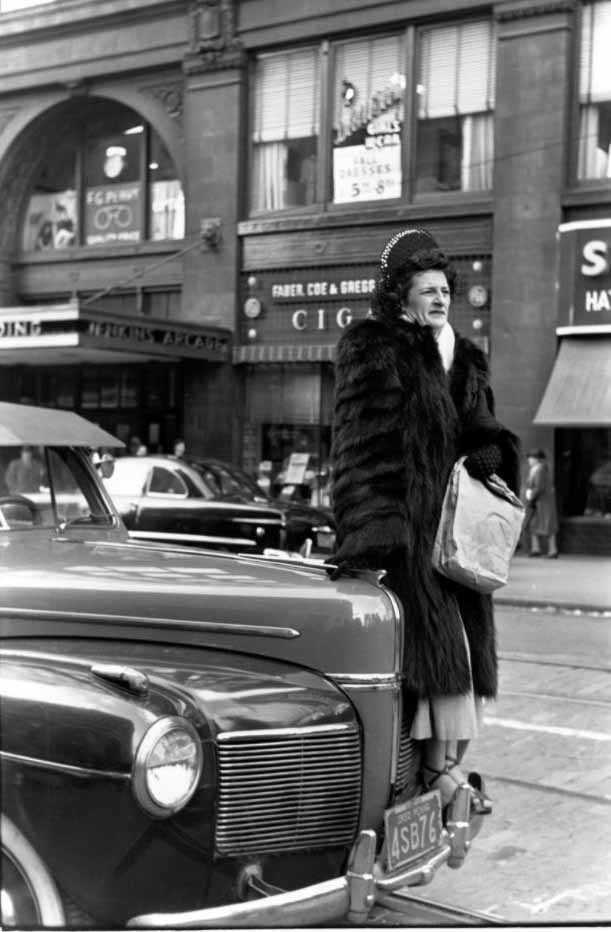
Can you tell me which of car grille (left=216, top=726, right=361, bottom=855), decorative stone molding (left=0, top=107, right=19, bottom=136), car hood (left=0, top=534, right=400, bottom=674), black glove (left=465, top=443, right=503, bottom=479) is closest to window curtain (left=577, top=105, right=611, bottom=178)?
decorative stone molding (left=0, top=107, right=19, bottom=136)

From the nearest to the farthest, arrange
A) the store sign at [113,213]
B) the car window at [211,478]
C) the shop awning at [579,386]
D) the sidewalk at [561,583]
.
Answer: the sidewalk at [561,583]
the car window at [211,478]
the shop awning at [579,386]
the store sign at [113,213]

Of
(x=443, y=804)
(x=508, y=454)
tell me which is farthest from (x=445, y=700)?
(x=508, y=454)

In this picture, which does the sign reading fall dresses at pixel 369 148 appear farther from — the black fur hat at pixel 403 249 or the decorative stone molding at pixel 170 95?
the black fur hat at pixel 403 249

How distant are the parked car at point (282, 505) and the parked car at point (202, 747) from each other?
892cm

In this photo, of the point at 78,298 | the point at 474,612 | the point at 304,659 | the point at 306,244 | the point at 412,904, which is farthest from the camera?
the point at 78,298

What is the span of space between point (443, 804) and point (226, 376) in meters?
16.8

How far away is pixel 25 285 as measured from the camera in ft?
76.5

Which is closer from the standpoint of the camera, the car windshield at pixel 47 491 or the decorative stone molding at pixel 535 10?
the car windshield at pixel 47 491

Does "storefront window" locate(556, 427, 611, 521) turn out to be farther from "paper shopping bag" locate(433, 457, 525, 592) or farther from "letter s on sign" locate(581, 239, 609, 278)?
"paper shopping bag" locate(433, 457, 525, 592)

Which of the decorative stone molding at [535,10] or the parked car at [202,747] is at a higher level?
the decorative stone molding at [535,10]

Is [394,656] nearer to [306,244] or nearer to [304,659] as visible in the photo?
[304,659]

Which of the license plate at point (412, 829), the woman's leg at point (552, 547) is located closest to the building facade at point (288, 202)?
the woman's leg at point (552, 547)

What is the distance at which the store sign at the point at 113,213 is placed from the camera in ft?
71.7

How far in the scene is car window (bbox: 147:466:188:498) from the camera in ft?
40.0
